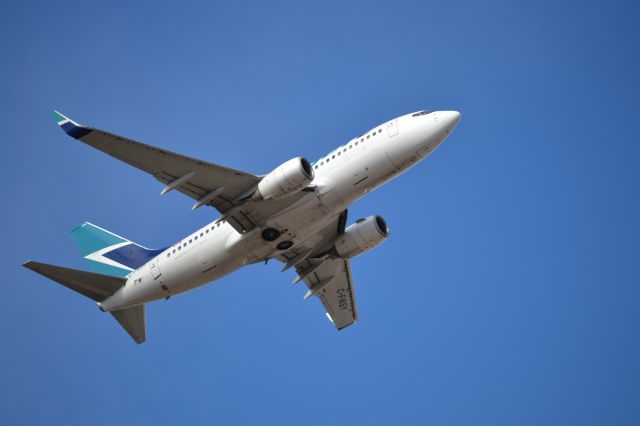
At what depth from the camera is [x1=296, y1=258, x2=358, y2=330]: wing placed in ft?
148

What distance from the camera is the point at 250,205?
3666cm

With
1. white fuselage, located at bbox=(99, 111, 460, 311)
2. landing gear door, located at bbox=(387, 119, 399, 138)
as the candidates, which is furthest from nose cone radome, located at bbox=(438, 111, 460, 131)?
landing gear door, located at bbox=(387, 119, 399, 138)

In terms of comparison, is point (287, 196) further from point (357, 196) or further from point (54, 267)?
point (54, 267)

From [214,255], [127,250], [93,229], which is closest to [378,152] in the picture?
[214,255]

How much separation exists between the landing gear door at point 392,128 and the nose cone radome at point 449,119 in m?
2.10

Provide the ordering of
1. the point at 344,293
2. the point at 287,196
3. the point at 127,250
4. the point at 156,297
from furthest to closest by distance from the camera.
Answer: the point at 344,293 → the point at 127,250 → the point at 156,297 → the point at 287,196

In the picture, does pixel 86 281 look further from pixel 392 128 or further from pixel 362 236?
pixel 392 128

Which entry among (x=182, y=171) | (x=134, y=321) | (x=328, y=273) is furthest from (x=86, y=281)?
(x=328, y=273)

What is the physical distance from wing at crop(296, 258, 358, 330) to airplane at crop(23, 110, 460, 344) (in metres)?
3.22

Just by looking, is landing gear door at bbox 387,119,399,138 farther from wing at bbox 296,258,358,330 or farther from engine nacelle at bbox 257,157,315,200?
wing at bbox 296,258,358,330

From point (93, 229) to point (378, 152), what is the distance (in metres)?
19.0

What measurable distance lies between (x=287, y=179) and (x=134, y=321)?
44.7 ft

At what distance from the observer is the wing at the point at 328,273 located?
4222 centimetres

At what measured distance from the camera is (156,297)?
40.0 meters
